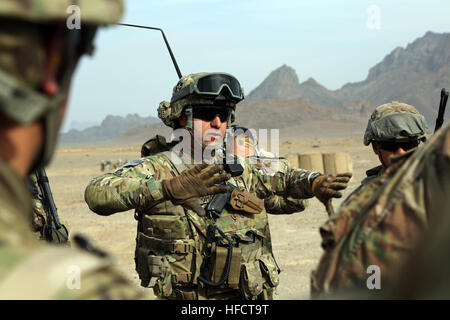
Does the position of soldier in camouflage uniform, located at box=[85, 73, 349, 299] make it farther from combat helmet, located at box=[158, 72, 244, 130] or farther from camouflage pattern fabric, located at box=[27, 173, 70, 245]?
camouflage pattern fabric, located at box=[27, 173, 70, 245]

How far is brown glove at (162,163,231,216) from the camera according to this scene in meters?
3.75

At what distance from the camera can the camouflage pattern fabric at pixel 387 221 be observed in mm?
1340

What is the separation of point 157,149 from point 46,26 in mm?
3399

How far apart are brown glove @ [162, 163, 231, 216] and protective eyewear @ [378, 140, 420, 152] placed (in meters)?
1.26

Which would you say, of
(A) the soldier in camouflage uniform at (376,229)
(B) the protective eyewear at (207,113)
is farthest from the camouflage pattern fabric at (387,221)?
(B) the protective eyewear at (207,113)

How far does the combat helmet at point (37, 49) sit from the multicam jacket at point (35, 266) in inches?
4.4

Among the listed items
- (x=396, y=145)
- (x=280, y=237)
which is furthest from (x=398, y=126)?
(x=280, y=237)

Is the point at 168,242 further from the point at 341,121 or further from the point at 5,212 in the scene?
the point at 341,121

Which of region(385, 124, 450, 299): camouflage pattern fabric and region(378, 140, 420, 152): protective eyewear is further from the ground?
region(385, 124, 450, 299): camouflage pattern fabric

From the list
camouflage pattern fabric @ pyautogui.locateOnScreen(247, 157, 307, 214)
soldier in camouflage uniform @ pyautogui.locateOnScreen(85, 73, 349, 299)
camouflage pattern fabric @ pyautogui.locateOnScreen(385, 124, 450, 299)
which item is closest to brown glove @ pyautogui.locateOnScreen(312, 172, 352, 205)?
soldier in camouflage uniform @ pyautogui.locateOnScreen(85, 73, 349, 299)

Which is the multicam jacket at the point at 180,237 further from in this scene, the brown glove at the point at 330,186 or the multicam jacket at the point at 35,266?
the multicam jacket at the point at 35,266

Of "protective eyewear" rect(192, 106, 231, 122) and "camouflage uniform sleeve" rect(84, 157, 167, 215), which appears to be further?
"protective eyewear" rect(192, 106, 231, 122)
